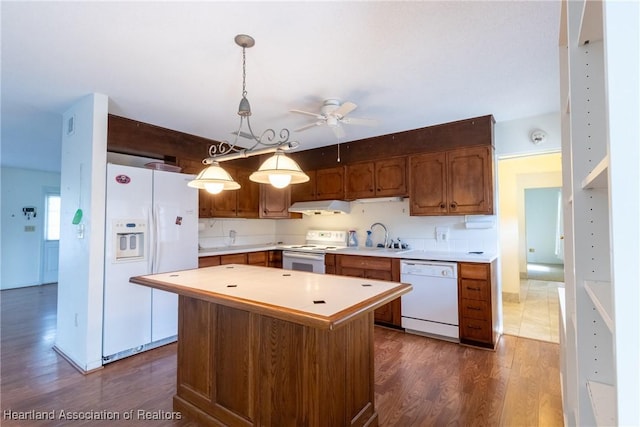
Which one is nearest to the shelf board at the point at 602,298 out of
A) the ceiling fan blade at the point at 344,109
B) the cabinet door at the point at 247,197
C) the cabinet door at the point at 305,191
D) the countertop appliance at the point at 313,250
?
the ceiling fan blade at the point at 344,109

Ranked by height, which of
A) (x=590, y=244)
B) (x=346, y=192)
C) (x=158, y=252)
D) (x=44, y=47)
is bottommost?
(x=158, y=252)

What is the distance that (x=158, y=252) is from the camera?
3.22m

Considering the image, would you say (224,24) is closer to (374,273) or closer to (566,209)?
(566,209)

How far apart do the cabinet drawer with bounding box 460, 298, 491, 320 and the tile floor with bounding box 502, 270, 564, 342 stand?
79 cm

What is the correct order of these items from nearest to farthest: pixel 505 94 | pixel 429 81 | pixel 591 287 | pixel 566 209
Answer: pixel 591 287, pixel 566 209, pixel 429 81, pixel 505 94

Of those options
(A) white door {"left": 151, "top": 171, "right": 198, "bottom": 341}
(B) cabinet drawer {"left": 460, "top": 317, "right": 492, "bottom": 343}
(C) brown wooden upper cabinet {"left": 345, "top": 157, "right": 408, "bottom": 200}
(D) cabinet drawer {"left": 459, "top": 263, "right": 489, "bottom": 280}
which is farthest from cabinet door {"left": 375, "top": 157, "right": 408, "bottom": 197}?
(A) white door {"left": 151, "top": 171, "right": 198, "bottom": 341}

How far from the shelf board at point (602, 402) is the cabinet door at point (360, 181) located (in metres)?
3.25

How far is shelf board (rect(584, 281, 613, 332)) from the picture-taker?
2.27 feet

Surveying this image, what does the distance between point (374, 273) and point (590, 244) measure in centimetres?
281

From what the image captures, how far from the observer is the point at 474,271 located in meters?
3.12

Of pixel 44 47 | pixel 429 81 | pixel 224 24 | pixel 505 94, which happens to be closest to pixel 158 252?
pixel 44 47

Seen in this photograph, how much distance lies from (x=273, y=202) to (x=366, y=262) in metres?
2.00

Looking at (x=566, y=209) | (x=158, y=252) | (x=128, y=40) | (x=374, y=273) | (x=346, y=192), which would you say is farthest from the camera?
(x=346, y=192)

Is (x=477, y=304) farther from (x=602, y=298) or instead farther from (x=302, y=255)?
(x=602, y=298)
